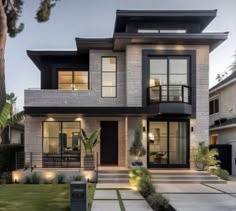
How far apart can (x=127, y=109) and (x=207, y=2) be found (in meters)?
8.32

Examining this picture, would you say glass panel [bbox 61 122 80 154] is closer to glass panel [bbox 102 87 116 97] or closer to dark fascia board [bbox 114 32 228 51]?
glass panel [bbox 102 87 116 97]

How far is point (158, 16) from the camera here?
2047 cm

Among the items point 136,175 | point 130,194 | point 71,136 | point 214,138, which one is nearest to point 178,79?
point 71,136

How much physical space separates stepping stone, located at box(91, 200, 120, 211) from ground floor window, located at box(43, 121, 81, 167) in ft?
28.1

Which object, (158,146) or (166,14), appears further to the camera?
(166,14)

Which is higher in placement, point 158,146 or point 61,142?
point 61,142

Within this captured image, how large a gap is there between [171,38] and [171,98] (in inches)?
118

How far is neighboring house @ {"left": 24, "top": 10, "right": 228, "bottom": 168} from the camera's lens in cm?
1972

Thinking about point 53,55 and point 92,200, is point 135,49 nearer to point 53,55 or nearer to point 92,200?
point 53,55

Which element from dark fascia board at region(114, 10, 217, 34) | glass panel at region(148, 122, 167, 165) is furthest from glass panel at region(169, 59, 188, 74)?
glass panel at region(148, 122, 167, 165)

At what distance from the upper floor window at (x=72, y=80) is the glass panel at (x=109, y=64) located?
5.82 ft

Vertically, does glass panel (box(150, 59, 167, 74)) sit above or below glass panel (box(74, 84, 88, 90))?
above

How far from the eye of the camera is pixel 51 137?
20641mm

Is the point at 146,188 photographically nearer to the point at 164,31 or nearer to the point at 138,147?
the point at 138,147
